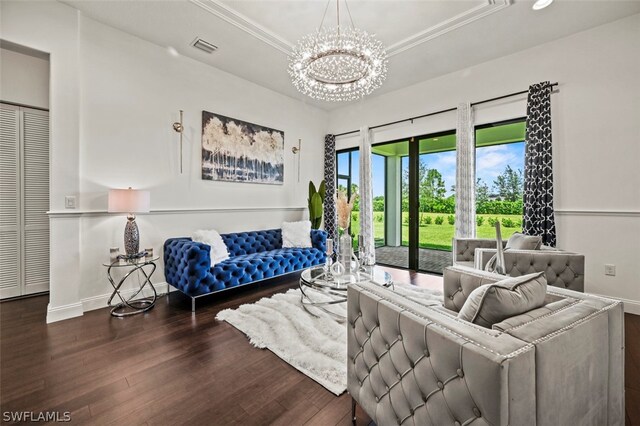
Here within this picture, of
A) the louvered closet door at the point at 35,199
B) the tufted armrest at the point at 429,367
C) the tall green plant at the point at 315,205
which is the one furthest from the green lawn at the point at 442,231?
the louvered closet door at the point at 35,199

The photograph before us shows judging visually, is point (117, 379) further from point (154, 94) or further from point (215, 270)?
point (154, 94)

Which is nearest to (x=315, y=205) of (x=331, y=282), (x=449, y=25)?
(x=331, y=282)

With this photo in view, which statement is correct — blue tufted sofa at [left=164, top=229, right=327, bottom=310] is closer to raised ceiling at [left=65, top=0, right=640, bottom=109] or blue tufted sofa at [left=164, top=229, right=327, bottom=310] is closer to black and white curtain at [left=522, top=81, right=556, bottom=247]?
raised ceiling at [left=65, top=0, right=640, bottom=109]

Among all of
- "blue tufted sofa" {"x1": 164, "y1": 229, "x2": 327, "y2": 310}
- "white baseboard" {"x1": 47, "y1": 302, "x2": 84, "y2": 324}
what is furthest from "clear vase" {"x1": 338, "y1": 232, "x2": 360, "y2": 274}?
"white baseboard" {"x1": 47, "y1": 302, "x2": 84, "y2": 324}

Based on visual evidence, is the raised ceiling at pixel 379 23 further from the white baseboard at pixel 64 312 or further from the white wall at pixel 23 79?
the white baseboard at pixel 64 312

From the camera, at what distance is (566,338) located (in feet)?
3.28

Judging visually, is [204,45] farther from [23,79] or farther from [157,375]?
[157,375]

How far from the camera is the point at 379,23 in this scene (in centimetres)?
321

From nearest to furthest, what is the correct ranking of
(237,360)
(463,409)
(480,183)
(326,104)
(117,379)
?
(463,409)
(117,379)
(237,360)
(480,183)
(326,104)

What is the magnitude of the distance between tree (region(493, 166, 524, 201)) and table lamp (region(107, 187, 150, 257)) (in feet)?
16.0

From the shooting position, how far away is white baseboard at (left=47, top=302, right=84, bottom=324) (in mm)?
2781

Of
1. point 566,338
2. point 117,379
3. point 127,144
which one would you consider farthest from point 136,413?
point 127,144

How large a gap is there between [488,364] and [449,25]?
12.4ft

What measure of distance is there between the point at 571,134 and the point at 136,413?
203 inches
